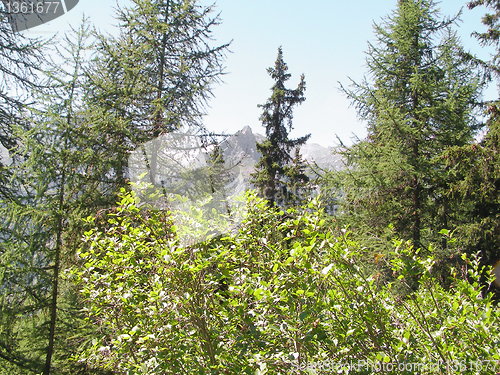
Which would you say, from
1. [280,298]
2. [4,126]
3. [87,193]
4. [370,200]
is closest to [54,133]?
[87,193]

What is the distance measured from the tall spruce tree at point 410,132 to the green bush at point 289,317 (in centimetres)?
622

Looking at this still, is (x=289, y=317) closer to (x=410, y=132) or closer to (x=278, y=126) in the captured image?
(x=410, y=132)

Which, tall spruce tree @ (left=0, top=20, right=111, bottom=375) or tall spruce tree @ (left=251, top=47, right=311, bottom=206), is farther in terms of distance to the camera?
tall spruce tree @ (left=251, top=47, right=311, bottom=206)

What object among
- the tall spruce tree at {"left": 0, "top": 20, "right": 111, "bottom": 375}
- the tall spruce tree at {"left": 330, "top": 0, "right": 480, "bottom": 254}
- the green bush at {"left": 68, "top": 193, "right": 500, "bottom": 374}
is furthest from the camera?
the tall spruce tree at {"left": 330, "top": 0, "right": 480, "bottom": 254}

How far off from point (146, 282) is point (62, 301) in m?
4.76

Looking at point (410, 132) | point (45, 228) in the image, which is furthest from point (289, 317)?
point (410, 132)

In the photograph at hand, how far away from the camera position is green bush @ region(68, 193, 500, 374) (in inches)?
74.6

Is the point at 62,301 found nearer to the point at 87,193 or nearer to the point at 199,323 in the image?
→ the point at 87,193

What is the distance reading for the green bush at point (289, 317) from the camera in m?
1.90

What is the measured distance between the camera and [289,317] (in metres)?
2.05

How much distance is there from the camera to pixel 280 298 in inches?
78.5

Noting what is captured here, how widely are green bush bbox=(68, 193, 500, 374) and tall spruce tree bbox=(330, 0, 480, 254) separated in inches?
245

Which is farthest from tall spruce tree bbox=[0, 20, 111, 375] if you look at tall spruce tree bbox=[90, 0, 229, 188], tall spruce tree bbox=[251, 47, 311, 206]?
tall spruce tree bbox=[251, 47, 311, 206]

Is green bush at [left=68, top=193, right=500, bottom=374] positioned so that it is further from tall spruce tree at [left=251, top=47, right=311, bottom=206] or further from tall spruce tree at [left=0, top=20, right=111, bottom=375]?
tall spruce tree at [left=251, top=47, right=311, bottom=206]
